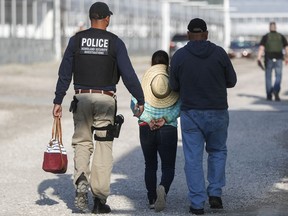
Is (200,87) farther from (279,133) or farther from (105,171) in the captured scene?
(279,133)

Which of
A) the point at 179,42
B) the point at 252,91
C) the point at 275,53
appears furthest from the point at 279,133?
the point at 179,42

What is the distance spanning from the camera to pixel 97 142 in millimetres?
9375

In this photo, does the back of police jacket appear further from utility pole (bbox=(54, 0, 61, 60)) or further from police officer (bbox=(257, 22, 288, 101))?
utility pole (bbox=(54, 0, 61, 60))

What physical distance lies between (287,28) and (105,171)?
435 feet

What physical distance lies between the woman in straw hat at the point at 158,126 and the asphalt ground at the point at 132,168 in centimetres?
30

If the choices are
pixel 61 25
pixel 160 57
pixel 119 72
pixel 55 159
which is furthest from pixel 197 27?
pixel 61 25

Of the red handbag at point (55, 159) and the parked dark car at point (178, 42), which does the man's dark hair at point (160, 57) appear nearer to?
the red handbag at point (55, 159)

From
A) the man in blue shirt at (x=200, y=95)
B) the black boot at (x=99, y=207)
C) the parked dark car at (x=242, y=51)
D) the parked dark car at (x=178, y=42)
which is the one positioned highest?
the man in blue shirt at (x=200, y=95)

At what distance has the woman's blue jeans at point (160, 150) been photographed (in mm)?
9680

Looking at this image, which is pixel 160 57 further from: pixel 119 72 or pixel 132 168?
pixel 132 168

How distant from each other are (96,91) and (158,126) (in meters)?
0.73

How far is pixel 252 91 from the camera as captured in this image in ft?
96.4

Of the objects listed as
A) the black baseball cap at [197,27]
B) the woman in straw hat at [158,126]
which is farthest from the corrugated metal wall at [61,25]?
the black baseball cap at [197,27]

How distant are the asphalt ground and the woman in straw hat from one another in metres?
0.30
